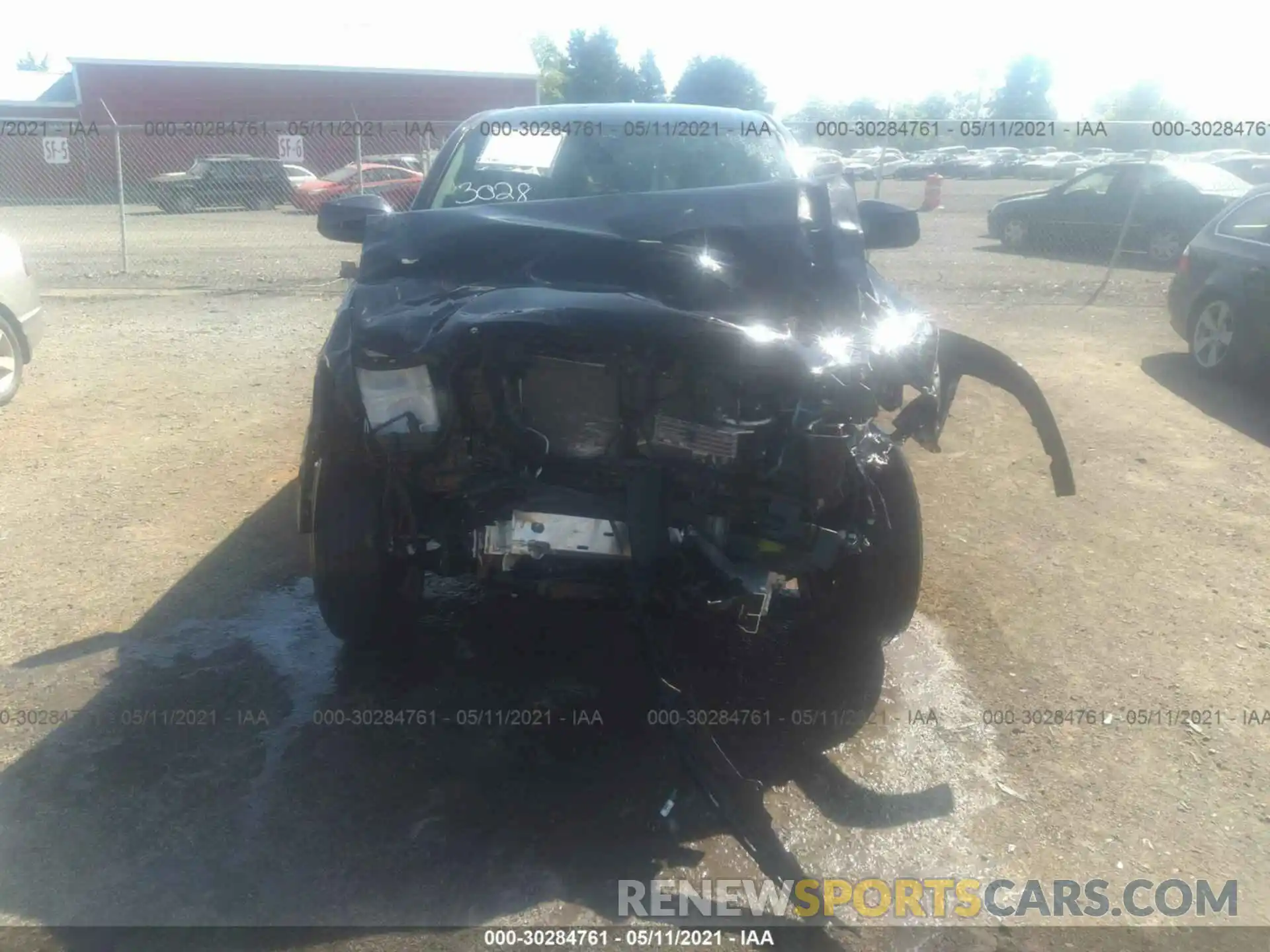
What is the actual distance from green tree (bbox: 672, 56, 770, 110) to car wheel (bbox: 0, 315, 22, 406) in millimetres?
29196

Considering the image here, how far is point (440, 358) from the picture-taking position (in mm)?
2941

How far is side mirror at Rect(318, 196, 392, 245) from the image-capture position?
461 cm

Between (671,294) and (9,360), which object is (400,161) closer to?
(9,360)

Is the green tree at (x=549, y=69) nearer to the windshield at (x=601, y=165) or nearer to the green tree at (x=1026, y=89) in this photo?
the green tree at (x=1026, y=89)

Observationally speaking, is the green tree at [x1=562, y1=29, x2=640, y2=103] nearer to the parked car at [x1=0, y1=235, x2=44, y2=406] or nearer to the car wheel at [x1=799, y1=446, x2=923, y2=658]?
the parked car at [x1=0, y1=235, x2=44, y2=406]

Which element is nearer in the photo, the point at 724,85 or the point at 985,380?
the point at 985,380

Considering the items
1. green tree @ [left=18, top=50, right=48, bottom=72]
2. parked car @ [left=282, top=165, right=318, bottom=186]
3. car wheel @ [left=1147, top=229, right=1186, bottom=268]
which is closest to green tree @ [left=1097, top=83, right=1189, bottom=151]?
car wheel @ [left=1147, top=229, right=1186, bottom=268]

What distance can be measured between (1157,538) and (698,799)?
3.19 meters

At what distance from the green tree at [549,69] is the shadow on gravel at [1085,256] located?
20.7 metres

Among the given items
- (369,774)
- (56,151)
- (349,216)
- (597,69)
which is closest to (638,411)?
(369,774)

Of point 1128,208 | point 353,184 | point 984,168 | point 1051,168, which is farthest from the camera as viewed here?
point 984,168

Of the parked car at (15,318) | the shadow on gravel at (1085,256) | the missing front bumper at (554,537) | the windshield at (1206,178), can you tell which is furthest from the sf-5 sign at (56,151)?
the missing front bumper at (554,537)

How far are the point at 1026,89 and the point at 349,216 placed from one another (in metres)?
59.1

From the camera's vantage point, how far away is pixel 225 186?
24.4m
